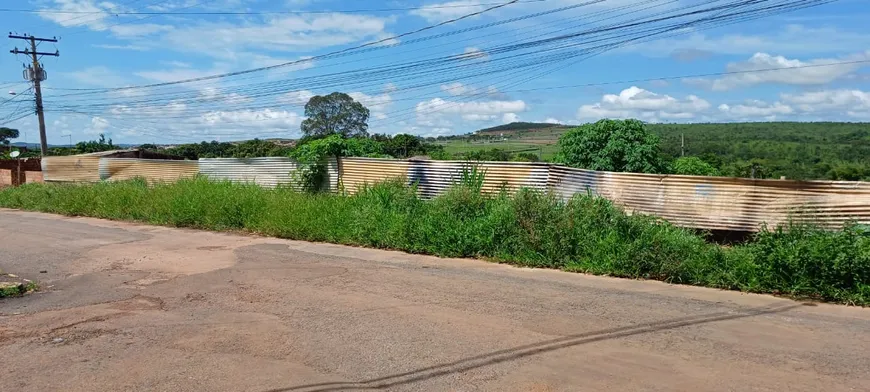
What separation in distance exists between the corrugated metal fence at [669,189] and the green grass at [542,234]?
0.54 meters

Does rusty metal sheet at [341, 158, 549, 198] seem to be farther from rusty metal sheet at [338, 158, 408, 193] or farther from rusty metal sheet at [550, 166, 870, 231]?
rusty metal sheet at [550, 166, 870, 231]

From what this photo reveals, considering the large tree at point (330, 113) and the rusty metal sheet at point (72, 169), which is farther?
the large tree at point (330, 113)

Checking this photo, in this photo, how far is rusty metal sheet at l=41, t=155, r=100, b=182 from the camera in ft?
85.5

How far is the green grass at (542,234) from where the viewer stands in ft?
25.1

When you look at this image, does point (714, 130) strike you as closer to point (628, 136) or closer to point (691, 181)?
point (628, 136)

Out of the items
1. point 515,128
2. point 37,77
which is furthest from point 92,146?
point 515,128

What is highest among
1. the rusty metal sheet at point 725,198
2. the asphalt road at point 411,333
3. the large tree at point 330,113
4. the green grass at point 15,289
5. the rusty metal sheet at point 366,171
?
the large tree at point 330,113

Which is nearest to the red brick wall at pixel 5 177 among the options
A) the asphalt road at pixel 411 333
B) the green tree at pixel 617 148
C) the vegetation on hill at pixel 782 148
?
the asphalt road at pixel 411 333

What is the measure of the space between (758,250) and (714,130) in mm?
31093

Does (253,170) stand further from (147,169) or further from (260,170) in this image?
(147,169)

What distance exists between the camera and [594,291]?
7914mm

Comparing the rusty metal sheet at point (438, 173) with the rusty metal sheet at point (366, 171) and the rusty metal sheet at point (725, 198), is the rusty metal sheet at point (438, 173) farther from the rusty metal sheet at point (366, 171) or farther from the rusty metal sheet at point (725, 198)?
the rusty metal sheet at point (725, 198)

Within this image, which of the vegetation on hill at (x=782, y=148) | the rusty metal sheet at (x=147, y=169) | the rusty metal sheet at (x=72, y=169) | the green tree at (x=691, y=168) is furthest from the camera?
the rusty metal sheet at (x=72, y=169)

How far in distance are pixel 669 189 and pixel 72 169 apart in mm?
26004
